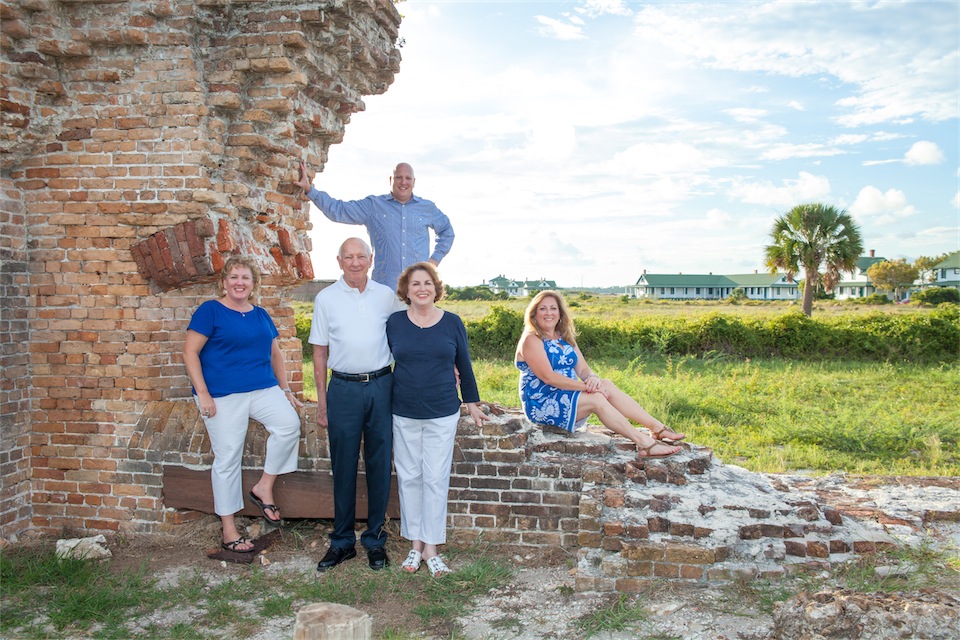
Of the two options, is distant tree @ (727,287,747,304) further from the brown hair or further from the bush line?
the brown hair

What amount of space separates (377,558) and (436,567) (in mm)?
447

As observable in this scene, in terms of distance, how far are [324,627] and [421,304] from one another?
2.54 meters

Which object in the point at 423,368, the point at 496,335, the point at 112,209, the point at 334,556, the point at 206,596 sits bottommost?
the point at 206,596

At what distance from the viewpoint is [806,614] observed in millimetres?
3375

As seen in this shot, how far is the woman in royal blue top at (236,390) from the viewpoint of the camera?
15.6 ft

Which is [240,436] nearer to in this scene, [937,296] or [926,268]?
[937,296]

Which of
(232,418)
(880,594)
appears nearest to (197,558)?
(232,418)

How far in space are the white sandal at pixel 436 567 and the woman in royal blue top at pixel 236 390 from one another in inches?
52.6

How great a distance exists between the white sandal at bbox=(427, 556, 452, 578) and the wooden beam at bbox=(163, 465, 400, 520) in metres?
0.69

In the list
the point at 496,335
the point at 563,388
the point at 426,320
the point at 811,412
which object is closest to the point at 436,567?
the point at 426,320

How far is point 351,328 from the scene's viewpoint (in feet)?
15.2

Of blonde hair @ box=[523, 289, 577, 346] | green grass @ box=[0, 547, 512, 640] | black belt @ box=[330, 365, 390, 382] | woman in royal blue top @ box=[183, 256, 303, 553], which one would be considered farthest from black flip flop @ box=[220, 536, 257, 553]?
blonde hair @ box=[523, 289, 577, 346]

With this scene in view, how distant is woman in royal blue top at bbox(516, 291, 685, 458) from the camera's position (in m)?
5.57

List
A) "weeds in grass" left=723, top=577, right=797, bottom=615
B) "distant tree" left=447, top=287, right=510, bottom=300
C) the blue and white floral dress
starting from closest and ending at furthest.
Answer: "weeds in grass" left=723, top=577, right=797, bottom=615 < the blue and white floral dress < "distant tree" left=447, top=287, right=510, bottom=300
